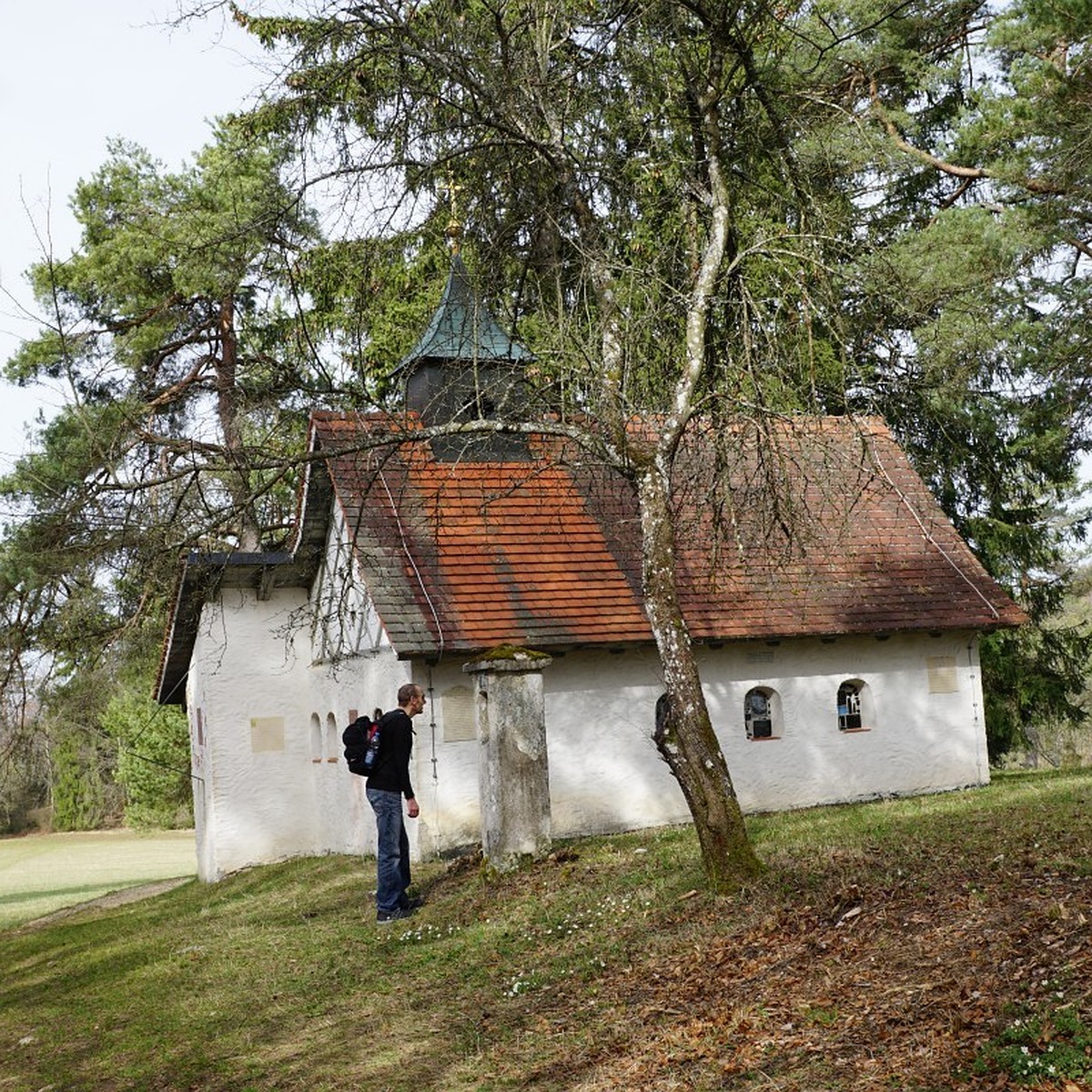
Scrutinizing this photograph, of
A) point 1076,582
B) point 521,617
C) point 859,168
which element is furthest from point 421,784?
point 1076,582

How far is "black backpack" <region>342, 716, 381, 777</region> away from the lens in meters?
12.3

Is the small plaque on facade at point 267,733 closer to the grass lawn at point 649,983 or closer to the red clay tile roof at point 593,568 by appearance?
the red clay tile roof at point 593,568

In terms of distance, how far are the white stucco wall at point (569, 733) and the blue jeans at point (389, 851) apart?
4.01 metres

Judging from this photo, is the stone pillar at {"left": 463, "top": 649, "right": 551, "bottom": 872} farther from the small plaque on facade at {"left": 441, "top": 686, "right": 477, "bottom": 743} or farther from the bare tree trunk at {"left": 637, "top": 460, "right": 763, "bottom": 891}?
the small plaque on facade at {"left": 441, "top": 686, "right": 477, "bottom": 743}

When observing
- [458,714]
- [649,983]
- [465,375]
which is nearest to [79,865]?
[458,714]

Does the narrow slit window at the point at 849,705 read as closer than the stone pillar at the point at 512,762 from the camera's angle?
No

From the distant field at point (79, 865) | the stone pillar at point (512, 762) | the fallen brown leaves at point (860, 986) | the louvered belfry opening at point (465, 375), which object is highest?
the louvered belfry opening at point (465, 375)

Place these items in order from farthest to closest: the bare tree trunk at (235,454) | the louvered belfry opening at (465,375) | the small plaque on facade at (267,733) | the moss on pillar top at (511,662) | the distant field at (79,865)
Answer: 1. the distant field at (79,865)
2. the small plaque on facade at (267,733)
3. the moss on pillar top at (511,662)
4. the louvered belfry opening at (465,375)
5. the bare tree trunk at (235,454)

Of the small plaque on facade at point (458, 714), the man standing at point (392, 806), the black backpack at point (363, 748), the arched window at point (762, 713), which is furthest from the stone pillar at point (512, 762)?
the arched window at point (762, 713)

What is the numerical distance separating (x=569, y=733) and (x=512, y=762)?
4794 millimetres

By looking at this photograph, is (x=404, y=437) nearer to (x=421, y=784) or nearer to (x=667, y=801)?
(x=421, y=784)

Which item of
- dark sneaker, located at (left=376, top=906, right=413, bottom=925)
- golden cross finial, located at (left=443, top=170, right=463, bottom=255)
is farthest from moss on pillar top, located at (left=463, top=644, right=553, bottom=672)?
golden cross finial, located at (left=443, top=170, right=463, bottom=255)

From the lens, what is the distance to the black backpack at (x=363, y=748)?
40.5 feet

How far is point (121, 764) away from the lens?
46.4m
